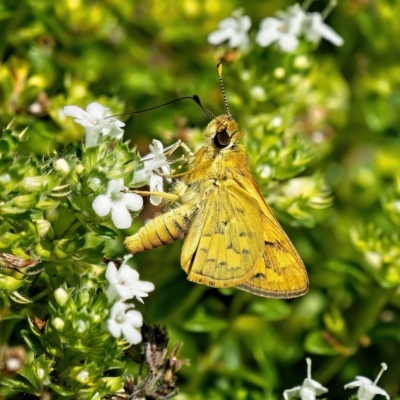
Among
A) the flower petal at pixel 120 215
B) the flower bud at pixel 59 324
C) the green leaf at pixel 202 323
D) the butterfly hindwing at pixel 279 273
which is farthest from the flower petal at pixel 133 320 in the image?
the green leaf at pixel 202 323

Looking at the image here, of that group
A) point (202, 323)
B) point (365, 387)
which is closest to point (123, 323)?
point (365, 387)

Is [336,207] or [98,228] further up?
[98,228]

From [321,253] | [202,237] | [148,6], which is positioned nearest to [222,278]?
[202,237]

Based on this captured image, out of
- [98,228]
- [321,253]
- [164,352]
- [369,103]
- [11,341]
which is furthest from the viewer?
[369,103]

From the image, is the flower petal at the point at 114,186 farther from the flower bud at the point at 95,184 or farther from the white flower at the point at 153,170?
the white flower at the point at 153,170

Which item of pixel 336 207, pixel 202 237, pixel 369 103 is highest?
pixel 202 237

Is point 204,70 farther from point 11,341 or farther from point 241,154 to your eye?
point 11,341

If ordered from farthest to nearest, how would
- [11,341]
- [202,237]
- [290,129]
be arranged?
[290,129] → [11,341] → [202,237]
